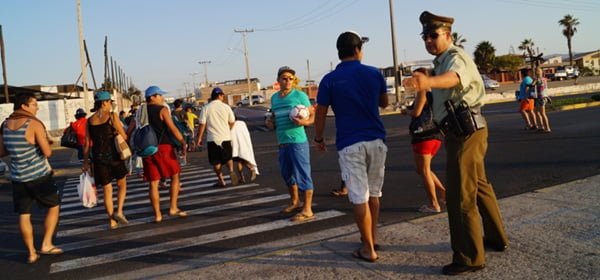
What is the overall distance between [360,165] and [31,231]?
373cm

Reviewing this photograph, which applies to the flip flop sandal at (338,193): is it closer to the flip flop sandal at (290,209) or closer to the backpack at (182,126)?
the flip flop sandal at (290,209)

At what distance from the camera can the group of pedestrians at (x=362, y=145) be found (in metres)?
3.52

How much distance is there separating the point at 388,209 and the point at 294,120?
172 cm

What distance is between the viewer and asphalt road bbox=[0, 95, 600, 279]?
4.85 metres

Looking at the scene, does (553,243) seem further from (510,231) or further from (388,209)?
(388,209)

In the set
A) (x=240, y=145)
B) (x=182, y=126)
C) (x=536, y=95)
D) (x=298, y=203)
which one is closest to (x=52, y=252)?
(x=298, y=203)

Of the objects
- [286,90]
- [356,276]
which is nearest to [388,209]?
[286,90]

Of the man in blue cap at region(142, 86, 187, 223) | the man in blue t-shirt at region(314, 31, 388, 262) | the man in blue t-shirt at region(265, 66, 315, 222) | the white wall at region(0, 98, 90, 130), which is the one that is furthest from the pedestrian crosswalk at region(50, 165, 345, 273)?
the white wall at region(0, 98, 90, 130)

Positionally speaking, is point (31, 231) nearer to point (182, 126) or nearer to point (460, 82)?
point (460, 82)

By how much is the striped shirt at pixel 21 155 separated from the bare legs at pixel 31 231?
1.44 ft

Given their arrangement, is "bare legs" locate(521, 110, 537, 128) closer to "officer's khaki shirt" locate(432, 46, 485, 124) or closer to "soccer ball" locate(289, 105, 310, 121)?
"soccer ball" locate(289, 105, 310, 121)

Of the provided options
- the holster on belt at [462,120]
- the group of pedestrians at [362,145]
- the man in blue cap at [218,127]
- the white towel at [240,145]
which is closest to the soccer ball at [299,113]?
the group of pedestrians at [362,145]

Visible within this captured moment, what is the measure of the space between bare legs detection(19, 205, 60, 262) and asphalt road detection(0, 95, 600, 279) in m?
0.14

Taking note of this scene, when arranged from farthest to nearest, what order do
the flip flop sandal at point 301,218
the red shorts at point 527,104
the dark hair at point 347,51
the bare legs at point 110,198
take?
the red shorts at point 527,104
the bare legs at point 110,198
the flip flop sandal at point 301,218
the dark hair at point 347,51
